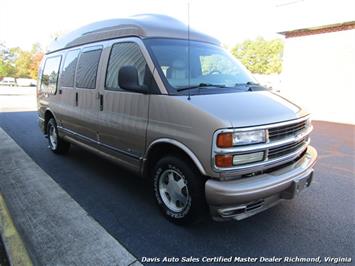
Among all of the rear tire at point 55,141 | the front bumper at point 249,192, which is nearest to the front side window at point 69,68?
the rear tire at point 55,141

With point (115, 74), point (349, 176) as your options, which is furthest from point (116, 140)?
point (349, 176)

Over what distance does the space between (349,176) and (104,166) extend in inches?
178

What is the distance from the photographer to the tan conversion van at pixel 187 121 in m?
2.63

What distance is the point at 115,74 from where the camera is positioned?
3766 mm

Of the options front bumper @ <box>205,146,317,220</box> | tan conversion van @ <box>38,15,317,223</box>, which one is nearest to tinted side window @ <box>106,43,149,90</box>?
tan conversion van @ <box>38,15,317,223</box>

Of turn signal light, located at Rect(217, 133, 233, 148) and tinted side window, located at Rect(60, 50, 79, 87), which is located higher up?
tinted side window, located at Rect(60, 50, 79, 87)

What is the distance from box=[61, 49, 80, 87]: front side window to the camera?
190 inches

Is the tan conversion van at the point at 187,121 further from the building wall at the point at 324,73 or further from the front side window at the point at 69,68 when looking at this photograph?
the building wall at the point at 324,73

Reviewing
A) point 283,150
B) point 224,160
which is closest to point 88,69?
point 224,160

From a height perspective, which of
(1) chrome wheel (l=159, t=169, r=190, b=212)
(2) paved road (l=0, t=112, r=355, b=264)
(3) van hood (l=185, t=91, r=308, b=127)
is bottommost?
(2) paved road (l=0, t=112, r=355, b=264)

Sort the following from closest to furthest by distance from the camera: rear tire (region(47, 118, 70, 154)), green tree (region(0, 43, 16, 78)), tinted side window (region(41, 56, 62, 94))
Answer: tinted side window (region(41, 56, 62, 94))
rear tire (region(47, 118, 70, 154))
green tree (region(0, 43, 16, 78))

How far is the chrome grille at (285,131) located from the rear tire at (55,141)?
4.39m

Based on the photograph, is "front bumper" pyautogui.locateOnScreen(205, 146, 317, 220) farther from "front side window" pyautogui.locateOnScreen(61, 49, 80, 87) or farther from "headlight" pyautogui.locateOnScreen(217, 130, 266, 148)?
"front side window" pyautogui.locateOnScreen(61, 49, 80, 87)

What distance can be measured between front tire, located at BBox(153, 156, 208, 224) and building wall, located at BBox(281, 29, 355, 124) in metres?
9.38
